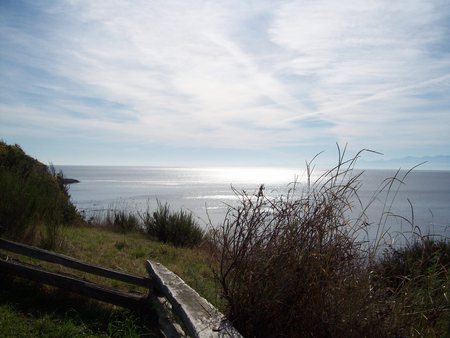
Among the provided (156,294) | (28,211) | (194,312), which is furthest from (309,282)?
(28,211)

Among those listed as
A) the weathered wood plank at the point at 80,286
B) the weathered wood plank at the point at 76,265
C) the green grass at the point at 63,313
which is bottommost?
the green grass at the point at 63,313

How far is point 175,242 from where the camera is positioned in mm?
11906

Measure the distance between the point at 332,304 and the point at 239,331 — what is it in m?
0.85

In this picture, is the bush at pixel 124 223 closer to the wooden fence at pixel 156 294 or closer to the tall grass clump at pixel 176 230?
the tall grass clump at pixel 176 230

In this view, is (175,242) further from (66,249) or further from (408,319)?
(408,319)

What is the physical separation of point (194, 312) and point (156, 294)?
1440mm

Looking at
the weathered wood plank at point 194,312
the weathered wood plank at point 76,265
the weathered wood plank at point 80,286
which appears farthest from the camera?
the weathered wood plank at point 76,265

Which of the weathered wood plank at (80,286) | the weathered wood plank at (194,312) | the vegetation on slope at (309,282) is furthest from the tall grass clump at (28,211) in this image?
the weathered wood plank at (194,312)

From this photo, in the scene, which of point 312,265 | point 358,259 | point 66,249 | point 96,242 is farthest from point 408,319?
point 96,242

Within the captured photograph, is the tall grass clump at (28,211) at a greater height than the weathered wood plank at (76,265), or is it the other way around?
the tall grass clump at (28,211)

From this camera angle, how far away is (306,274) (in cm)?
326

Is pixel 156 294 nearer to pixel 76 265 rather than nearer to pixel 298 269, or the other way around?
pixel 76 265

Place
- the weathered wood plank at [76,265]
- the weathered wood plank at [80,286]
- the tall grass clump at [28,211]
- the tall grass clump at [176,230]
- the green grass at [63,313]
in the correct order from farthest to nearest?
the tall grass clump at [176,230] → the tall grass clump at [28,211] → the weathered wood plank at [76,265] → the weathered wood plank at [80,286] → the green grass at [63,313]

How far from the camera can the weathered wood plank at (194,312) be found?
120 inches
